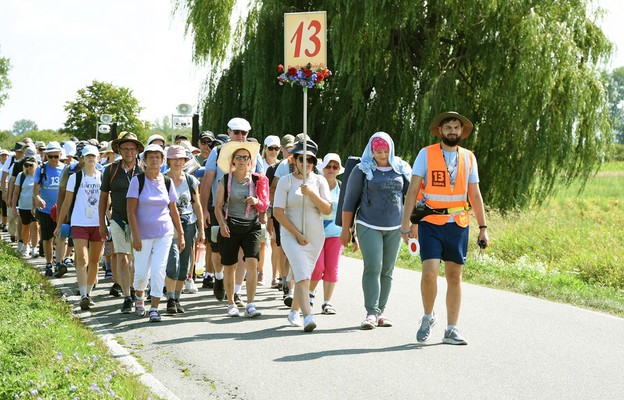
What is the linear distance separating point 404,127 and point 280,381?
52.6ft

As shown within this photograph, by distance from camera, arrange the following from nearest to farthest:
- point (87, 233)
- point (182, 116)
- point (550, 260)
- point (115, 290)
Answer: point (87, 233) → point (115, 290) → point (550, 260) → point (182, 116)

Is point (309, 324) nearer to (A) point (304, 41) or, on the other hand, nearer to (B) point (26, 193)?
(A) point (304, 41)

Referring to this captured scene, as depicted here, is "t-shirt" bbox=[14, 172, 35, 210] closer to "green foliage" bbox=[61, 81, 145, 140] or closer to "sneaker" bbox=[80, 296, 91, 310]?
"sneaker" bbox=[80, 296, 91, 310]

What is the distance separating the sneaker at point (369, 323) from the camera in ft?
28.8

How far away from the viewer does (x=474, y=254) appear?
16.8 metres

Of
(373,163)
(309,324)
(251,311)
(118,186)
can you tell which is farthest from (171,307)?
(373,163)

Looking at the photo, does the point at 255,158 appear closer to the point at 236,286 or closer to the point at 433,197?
the point at 236,286

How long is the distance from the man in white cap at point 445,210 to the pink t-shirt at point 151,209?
2.72 metres

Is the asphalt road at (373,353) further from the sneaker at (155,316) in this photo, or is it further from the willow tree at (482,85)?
the willow tree at (482,85)

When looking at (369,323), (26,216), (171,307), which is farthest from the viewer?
(26,216)

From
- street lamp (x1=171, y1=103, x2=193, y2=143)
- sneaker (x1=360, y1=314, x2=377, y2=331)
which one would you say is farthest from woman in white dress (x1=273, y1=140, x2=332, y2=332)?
street lamp (x1=171, y1=103, x2=193, y2=143)

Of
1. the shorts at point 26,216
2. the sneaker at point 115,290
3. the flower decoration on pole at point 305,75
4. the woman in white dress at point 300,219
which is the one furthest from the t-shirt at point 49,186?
the woman in white dress at point 300,219

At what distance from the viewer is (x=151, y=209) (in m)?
9.55

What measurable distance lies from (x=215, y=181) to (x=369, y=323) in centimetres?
306
